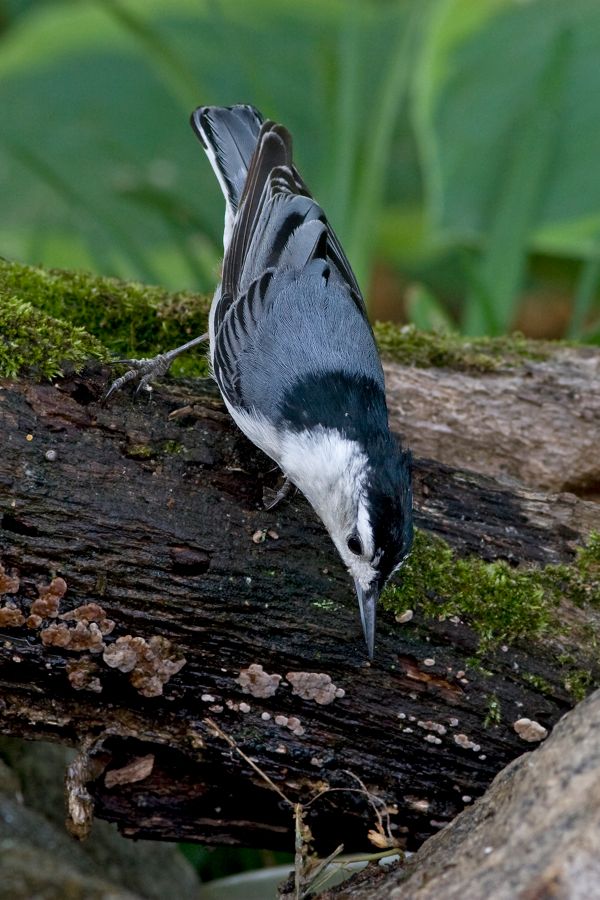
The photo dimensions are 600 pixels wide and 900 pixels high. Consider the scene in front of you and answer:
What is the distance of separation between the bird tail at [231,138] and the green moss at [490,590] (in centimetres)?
141

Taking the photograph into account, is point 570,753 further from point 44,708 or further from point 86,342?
point 86,342

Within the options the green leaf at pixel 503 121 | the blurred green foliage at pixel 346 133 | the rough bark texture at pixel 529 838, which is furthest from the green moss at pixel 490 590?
the green leaf at pixel 503 121

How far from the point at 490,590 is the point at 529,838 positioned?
27.3 inches

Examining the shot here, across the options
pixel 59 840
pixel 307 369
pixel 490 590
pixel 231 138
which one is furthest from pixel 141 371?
pixel 59 840

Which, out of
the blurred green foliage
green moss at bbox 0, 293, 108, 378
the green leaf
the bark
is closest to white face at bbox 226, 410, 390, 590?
the bark

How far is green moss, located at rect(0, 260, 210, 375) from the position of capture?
108 inches

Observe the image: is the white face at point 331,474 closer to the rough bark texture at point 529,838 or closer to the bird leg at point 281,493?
the bird leg at point 281,493

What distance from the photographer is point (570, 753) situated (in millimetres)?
1678

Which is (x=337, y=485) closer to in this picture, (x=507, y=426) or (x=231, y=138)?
(x=507, y=426)

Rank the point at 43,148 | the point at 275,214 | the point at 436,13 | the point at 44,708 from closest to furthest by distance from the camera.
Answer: the point at 44,708
the point at 275,214
the point at 436,13
the point at 43,148

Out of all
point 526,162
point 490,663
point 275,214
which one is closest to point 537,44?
point 526,162

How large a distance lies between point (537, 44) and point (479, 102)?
457 mm

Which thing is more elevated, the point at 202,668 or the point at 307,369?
the point at 307,369

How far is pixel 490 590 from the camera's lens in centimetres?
219
